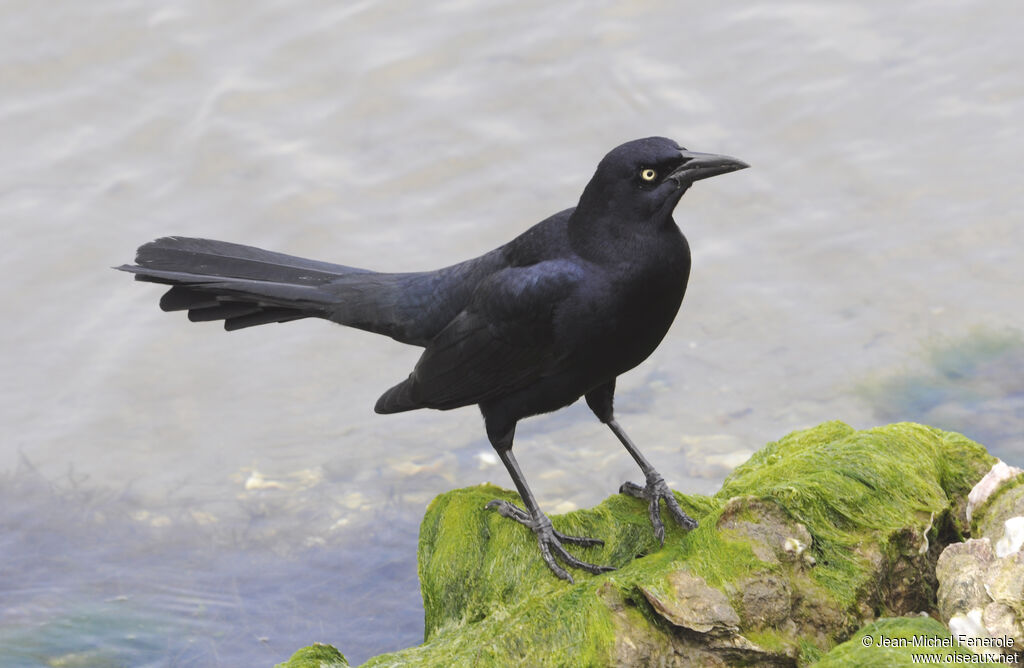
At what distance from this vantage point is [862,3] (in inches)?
417

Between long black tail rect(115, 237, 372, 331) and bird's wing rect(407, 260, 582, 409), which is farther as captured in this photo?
long black tail rect(115, 237, 372, 331)

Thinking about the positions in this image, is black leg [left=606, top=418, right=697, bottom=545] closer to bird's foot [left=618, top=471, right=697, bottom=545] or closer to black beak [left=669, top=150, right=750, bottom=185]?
bird's foot [left=618, top=471, right=697, bottom=545]

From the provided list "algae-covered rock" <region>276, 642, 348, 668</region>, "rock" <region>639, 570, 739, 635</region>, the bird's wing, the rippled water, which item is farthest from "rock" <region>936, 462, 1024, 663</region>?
the rippled water

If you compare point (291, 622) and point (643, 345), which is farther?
point (291, 622)

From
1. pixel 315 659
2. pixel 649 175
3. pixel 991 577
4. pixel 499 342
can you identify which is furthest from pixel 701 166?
pixel 315 659

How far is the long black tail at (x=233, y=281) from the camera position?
5.50 m

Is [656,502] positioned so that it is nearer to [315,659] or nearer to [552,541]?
[552,541]

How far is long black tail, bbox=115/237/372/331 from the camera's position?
550 cm

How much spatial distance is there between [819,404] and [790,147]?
248cm

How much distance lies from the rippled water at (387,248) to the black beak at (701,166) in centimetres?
317

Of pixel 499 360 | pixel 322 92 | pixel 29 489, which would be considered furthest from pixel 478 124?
pixel 499 360

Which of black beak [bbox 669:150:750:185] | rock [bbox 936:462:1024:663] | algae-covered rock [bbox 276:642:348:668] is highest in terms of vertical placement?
black beak [bbox 669:150:750:185]

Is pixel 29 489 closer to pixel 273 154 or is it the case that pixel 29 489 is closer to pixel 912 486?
pixel 273 154

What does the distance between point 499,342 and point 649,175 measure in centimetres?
95
